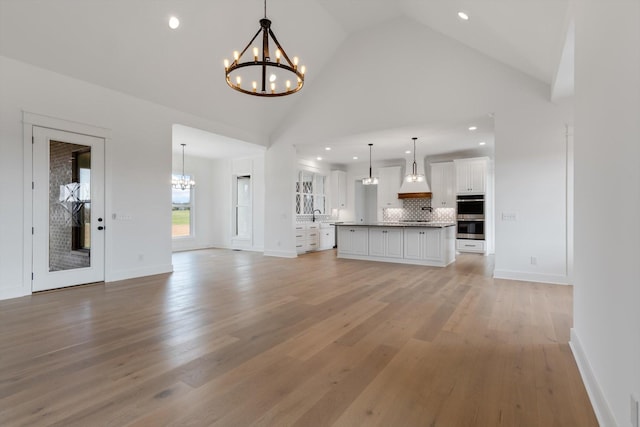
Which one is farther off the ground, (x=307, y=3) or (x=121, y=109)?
(x=307, y=3)

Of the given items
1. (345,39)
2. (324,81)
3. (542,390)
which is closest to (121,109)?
(324,81)

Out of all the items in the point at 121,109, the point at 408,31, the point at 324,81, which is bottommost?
the point at 121,109

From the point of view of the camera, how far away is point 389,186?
10.1 m

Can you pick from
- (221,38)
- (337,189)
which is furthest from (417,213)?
(221,38)

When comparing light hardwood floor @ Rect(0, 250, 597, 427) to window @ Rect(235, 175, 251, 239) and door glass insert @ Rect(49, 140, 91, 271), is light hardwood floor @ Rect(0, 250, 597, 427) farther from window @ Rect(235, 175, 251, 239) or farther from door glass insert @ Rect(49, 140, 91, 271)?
window @ Rect(235, 175, 251, 239)

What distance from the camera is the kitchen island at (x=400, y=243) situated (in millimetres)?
6617

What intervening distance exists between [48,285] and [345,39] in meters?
6.91

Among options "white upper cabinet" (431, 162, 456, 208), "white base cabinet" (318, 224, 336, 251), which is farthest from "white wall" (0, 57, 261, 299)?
"white upper cabinet" (431, 162, 456, 208)

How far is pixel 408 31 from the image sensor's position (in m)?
6.01

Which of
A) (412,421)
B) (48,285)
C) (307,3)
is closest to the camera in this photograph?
(412,421)

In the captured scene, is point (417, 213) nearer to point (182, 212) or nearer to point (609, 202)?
point (182, 212)

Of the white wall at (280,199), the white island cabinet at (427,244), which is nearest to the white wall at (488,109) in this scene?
the white island cabinet at (427,244)

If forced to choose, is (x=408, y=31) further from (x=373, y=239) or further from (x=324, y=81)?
(x=373, y=239)

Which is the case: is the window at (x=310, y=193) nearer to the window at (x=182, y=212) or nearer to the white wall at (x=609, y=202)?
the window at (x=182, y=212)
